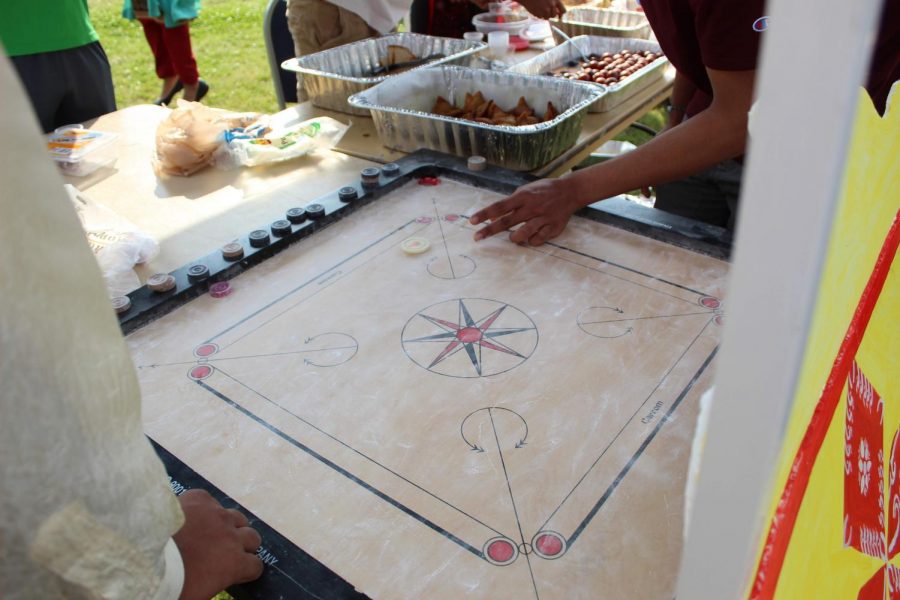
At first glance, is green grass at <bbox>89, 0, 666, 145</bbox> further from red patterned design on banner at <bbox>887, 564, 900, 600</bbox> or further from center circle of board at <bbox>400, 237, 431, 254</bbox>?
red patterned design on banner at <bbox>887, 564, 900, 600</bbox>

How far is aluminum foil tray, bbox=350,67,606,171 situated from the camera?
4.29 ft

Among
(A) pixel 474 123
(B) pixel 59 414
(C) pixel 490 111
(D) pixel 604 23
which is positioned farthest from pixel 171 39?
(B) pixel 59 414

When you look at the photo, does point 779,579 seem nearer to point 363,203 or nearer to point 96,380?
point 96,380

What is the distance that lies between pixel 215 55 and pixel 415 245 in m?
4.57

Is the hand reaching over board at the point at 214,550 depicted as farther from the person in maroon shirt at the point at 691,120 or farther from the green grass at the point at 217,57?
the green grass at the point at 217,57

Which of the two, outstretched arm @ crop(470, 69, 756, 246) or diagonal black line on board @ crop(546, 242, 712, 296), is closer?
diagonal black line on board @ crop(546, 242, 712, 296)

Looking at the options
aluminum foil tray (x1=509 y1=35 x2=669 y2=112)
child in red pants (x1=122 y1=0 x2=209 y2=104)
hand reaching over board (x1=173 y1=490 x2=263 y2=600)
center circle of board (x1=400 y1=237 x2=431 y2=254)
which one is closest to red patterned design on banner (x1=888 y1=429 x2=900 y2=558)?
hand reaching over board (x1=173 y1=490 x2=263 y2=600)

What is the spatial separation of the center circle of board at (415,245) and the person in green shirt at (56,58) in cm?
125

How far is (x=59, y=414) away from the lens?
0.34m

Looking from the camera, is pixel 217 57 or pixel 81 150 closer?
pixel 81 150

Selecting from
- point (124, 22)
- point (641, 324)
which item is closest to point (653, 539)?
point (641, 324)

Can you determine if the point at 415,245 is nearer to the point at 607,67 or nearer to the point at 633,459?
the point at 633,459

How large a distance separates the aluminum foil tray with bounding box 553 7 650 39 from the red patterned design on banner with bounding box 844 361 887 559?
1925 mm

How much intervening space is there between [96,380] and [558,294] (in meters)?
0.64
